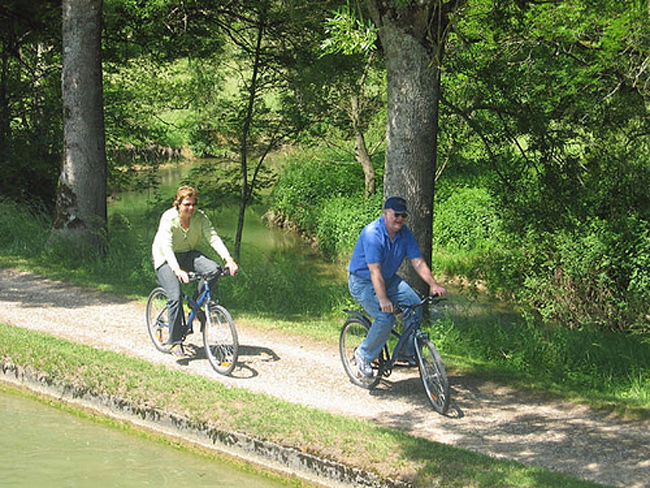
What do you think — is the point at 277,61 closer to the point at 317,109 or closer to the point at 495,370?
the point at 317,109

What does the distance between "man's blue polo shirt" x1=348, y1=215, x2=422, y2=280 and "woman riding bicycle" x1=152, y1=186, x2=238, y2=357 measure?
4.80 ft

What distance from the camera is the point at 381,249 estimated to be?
7953mm

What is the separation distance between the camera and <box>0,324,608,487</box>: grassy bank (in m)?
6.39

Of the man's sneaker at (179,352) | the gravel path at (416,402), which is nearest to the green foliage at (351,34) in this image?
the gravel path at (416,402)

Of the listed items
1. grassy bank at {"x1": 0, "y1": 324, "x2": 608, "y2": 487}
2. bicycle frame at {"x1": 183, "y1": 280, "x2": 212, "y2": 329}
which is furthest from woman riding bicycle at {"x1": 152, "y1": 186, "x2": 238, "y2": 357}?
grassy bank at {"x1": 0, "y1": 324, "x2": 608, "y2": 487}

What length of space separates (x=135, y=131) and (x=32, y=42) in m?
3.47

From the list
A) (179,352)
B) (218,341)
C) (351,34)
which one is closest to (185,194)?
(218,341)

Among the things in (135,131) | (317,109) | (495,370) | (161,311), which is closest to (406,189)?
(495,370)

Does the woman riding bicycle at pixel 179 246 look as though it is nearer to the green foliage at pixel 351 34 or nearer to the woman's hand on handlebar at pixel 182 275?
the woman's hand on handlebar at pixel 182 275

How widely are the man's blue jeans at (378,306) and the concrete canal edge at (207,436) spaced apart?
1.63 meters

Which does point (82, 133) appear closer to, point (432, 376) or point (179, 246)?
point (179, 246)

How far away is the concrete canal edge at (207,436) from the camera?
21.8ft

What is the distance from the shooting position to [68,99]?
48.5 ft

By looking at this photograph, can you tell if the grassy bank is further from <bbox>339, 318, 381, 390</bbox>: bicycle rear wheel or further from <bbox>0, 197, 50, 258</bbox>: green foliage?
<bbox>0, 197, 50, 258</bbox>: green foliage
